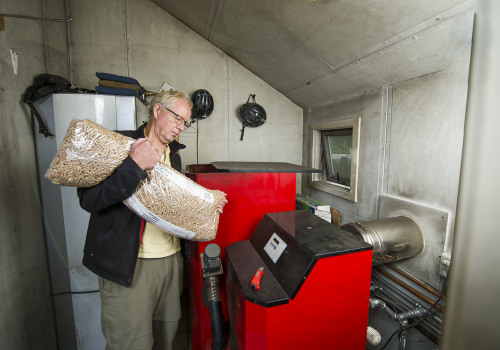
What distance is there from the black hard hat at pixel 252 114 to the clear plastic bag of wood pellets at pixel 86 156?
76.6 inches

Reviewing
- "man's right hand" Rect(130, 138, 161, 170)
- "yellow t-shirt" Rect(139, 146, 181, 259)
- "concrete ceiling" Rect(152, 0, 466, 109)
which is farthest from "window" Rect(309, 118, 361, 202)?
"man's right hand" Rect(130, 138, 161, 170)

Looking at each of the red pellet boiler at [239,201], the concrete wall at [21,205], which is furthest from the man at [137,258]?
the concrete wall at [21,205]

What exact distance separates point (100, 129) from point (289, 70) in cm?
188

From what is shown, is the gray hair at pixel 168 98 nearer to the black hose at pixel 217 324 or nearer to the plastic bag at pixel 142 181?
the plastic bag at pixel 142 181

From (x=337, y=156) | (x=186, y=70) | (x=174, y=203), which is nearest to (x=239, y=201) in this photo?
(x=174, y=203)

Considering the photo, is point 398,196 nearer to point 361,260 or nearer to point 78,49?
point 361,260

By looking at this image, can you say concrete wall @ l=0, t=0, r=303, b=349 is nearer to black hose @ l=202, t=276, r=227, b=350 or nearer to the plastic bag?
the plastic bag

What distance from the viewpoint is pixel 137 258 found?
3.72 ft

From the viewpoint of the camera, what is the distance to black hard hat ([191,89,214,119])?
248cm

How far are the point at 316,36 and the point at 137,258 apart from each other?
1.76 metres

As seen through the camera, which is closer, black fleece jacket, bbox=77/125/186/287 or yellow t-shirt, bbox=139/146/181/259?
black fleece jacket, bbox=77/125/186/287

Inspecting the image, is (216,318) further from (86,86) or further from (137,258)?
(86,86)

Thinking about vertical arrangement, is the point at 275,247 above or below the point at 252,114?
below

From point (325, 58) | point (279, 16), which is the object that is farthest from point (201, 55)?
point (325, 58)
